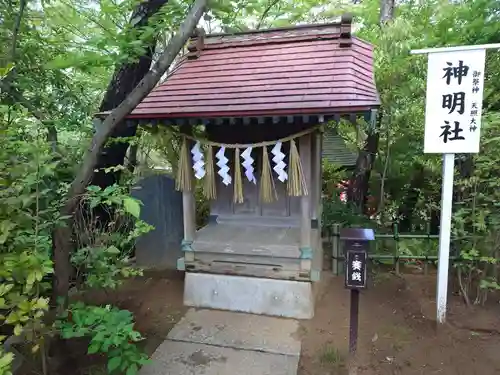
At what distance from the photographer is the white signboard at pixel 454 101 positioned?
14.4 feet

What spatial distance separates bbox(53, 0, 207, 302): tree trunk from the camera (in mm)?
3520

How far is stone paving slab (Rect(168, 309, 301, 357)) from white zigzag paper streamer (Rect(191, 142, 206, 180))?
202 centimetres

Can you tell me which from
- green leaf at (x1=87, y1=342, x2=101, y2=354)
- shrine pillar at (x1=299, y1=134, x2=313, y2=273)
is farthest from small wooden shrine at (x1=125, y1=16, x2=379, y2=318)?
green leaf at (x1=87, y1=342, x2=101, y2=354)

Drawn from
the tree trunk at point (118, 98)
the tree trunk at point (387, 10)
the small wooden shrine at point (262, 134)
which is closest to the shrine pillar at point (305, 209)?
the small wooden shrine at point (262, 134)

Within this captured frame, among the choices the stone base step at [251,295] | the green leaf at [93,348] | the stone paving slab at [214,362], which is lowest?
the stone paving slab at [214,362]

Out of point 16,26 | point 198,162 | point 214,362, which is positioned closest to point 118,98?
point 198,162

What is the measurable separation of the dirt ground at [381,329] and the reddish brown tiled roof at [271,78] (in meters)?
2.82

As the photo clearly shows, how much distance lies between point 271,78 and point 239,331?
3.46 m

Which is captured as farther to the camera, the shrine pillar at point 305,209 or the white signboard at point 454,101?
the shrine pillar at point 305,209

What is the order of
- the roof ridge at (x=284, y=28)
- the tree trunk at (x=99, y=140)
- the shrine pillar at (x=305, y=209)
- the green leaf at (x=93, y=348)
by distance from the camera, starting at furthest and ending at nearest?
1. the roof ridge at (x=284, y=28)
2. the shrine pillar at (x=305, y=209)
3. the tree trunk at (x=99, y=140)
4. the green leaf at (x=93, y=348)

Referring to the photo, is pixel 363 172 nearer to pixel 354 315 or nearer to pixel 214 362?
pixel 354 315

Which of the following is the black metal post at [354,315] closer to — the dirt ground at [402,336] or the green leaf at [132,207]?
the dirt ground at [402,336]

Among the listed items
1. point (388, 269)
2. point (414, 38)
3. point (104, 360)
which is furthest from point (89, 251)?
point (414, 38)

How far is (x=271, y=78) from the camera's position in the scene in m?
5.18
